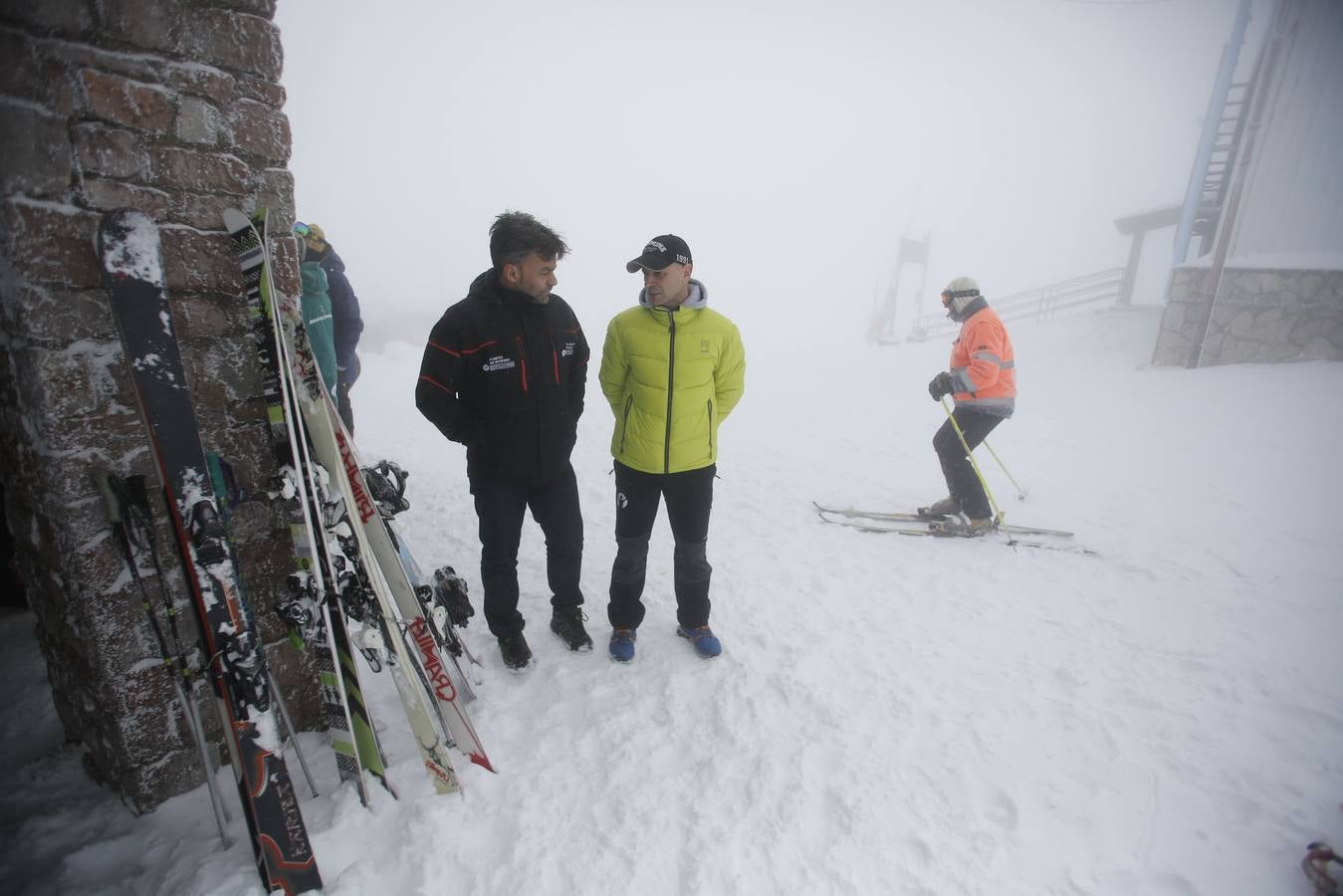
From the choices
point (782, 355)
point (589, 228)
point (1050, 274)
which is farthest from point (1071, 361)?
point (1050, 274)

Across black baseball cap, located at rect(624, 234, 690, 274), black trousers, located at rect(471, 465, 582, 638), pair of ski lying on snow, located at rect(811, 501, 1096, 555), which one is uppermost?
black baseball cap, located at rect(624, 234, 690, 274)

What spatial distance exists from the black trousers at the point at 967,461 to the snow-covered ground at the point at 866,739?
17.3 inches

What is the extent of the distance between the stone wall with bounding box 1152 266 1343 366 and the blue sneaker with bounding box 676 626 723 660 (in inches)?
426

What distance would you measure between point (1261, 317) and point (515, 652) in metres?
12.4

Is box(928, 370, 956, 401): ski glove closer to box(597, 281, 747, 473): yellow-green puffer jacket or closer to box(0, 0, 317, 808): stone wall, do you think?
box(597, 281, 747, 473): yellow-green puffer jacket

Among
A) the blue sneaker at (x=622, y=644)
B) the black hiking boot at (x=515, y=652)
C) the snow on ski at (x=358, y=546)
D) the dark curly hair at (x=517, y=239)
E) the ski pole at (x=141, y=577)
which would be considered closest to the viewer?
the ski pole at (x=141, y=577)

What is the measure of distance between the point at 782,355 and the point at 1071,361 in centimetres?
684

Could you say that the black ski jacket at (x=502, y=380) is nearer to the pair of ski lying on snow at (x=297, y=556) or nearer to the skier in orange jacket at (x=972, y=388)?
the pair of ski lying on snow at (x=297, y=556)

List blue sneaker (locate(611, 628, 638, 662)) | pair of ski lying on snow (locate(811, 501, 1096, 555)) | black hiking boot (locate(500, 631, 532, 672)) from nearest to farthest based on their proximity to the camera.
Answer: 1. black hiking boot (locate(500, 631, 532, 672))
2. blue sneaker (locate(611, 628, 638, 662))
3. pair of ski lying on snow (locate(811, 501, 1096, 555))

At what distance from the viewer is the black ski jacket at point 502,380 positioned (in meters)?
2.39

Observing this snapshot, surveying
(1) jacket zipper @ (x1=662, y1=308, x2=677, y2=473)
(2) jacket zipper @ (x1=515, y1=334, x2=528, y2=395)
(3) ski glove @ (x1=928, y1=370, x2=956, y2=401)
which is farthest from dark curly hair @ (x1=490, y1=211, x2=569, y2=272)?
(3) ski glove @ (x1=928, y1=370, x2=956, y2=401)

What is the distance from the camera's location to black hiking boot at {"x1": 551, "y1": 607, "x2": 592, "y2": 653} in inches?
116

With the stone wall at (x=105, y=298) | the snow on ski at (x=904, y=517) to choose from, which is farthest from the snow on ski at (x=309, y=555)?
the snow on ski at (x=904, y=517)

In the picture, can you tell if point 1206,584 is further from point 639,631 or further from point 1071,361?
point 1071,361
